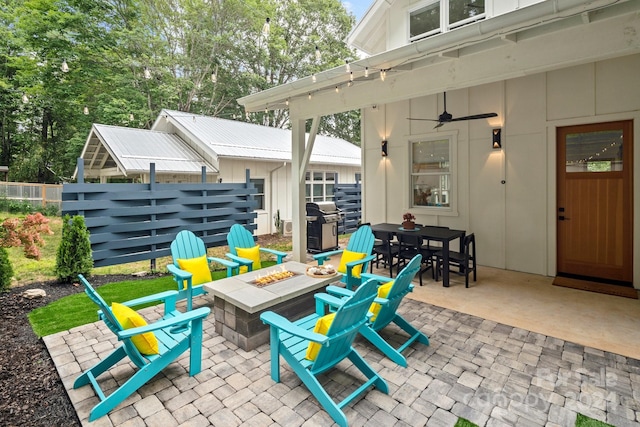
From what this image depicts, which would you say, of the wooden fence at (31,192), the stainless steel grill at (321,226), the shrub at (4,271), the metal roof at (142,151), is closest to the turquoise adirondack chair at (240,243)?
the stainless steel grill at (321,226)

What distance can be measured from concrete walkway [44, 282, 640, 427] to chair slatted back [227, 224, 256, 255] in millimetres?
1839

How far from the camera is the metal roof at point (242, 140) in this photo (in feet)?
30.7

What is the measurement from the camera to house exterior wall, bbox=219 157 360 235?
948 centimetres

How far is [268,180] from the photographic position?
10.3 m

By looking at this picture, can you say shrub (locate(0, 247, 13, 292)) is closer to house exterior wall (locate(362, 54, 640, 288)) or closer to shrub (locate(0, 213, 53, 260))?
shrub (locate(0, 213, 53, 260))

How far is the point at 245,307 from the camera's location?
288 centimetres

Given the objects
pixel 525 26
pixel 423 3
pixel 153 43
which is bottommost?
pixel 525 26

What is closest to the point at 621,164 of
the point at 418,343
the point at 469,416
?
the point at 418,343

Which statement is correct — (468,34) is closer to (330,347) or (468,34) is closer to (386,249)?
(330,347)

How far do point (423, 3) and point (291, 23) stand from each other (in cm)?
1476

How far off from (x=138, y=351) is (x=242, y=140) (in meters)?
8.59

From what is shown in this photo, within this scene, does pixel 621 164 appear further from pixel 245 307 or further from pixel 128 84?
pixel 128 84

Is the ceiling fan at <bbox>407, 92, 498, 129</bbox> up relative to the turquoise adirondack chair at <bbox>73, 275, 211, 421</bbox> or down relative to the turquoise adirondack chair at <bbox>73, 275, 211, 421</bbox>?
up

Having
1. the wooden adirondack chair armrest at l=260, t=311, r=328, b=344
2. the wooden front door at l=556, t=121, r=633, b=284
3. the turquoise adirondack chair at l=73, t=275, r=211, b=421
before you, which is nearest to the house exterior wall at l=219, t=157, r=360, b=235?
the wooden front door at l=556, t=121, r=633, b=284
